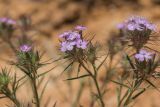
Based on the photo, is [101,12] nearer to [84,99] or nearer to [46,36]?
[46,36]

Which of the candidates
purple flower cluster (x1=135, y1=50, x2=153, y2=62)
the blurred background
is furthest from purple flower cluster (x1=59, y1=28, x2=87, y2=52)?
the blurred background

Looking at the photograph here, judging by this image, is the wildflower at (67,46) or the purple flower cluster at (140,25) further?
the purple flower cluster at (140,25)

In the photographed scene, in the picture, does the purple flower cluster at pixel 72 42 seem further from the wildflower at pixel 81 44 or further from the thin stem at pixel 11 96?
the thin stem at pixel 11 96

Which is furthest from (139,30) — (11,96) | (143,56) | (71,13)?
(71,13)

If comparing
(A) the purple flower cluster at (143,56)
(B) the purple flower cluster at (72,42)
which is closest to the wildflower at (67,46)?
(B) the purple flower cluster at (72,42)

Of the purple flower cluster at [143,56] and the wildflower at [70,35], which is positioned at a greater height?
the wildflower at [70,35]

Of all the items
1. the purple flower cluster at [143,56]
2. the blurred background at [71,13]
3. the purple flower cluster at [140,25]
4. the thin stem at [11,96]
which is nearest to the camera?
the purple flower cluster at [143,56]

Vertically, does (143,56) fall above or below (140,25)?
below

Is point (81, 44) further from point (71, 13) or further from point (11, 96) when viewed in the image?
point (71, 13)

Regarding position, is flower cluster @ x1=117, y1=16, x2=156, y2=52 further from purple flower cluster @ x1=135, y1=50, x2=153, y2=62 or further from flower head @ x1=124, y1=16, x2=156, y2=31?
purple flower cluster @ x1=135, y1=50, x2=153, y2=62
